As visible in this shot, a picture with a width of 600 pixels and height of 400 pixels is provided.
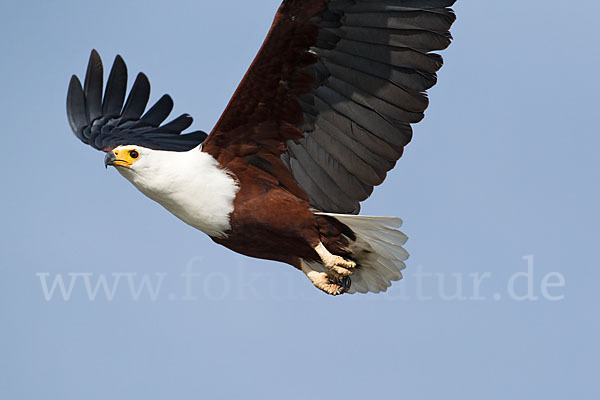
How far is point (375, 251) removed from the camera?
23.4ft

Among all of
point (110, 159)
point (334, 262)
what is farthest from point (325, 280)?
point (110, 159)

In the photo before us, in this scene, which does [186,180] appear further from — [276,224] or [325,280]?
[325,280]

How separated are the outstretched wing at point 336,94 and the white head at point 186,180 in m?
0.14

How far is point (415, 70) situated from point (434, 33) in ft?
0.87

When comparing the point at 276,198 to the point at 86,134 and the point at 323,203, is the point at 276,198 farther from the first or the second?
the point at 86,134

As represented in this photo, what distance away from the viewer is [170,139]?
8.70m

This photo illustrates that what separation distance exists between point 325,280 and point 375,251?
1.30ft

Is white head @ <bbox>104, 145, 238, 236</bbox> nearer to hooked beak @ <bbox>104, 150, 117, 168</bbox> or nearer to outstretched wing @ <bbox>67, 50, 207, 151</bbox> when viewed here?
hooked beak @ <bbox>104, 150, 117, 168</bbox>

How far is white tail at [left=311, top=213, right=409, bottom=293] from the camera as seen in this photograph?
22.5 feet

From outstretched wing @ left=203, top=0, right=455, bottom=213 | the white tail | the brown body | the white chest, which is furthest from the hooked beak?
the white tail

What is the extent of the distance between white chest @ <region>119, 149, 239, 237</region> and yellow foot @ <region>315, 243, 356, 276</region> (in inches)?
24.9

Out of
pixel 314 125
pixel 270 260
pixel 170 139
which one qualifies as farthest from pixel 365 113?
pixel 170 139

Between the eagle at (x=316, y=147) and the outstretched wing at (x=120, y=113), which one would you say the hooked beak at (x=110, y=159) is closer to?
the eagle at (x=316, y=147)

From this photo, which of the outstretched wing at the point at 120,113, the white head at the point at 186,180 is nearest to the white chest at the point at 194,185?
the white head at the point at 186,180
